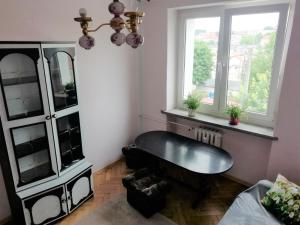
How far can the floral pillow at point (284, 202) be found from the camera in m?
1.91

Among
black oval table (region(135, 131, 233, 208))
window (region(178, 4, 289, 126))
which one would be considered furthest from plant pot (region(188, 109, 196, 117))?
black oval table (region(135, 131, 233, 208))

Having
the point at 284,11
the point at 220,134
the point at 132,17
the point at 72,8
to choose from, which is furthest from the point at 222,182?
the point at 72,8

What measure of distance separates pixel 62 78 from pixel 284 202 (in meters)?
2.54

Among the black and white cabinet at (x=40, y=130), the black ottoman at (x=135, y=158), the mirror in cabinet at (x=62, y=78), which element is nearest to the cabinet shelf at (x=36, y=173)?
the black and white cabinet at (x=40, y=130)

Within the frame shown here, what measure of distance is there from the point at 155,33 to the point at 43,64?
1791mm

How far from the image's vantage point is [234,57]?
2.97 meters

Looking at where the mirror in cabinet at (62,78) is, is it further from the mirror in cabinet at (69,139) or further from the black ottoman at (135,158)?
the black ottoman at (135,158)

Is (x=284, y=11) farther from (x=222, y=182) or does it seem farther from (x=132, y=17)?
(x=222, y=182)

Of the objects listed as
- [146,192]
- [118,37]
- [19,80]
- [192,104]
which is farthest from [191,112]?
[19,80]

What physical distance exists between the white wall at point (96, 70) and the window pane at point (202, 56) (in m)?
0.89

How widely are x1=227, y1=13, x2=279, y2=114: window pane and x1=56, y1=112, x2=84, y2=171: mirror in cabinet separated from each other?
6.93ft

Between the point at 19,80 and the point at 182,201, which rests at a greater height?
the point at 19,80

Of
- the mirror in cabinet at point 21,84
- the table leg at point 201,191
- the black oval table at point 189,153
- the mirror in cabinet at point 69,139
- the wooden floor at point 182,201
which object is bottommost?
the wooden floor at point 182,201

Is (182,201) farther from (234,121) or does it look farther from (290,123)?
(290,123)
